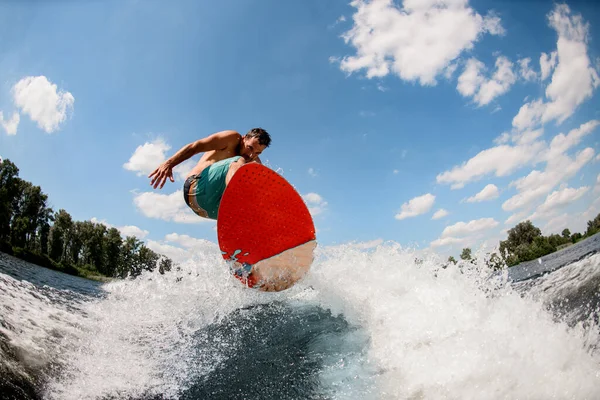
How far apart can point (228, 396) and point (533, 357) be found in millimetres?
2303

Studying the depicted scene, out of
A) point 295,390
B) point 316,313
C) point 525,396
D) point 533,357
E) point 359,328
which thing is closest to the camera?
point 525,396

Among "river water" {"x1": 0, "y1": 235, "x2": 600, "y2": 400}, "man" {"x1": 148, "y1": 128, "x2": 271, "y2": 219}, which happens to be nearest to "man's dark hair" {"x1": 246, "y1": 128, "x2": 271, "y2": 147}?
"man" {"x1": 148, "y1": 128, "x2": 271, "y2": 219}

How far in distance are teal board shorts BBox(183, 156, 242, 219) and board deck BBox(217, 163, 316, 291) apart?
376 mm

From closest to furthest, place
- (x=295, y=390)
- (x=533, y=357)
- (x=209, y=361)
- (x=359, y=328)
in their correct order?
(x=533, y=357), (x=295, y=390), (x=209, y=361), (x=359, y=328)

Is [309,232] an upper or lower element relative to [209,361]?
upper

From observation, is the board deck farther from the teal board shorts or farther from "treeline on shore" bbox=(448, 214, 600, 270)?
"treeline on shore" bbox=(448, 214, 600, 270)

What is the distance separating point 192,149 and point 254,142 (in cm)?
94

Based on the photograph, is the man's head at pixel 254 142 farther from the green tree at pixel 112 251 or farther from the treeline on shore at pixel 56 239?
the green tree at pixel 112 251

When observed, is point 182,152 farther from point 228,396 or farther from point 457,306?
point 457,306

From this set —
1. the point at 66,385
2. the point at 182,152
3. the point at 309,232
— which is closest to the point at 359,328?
the point at 309,232

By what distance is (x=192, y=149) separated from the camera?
4.72m

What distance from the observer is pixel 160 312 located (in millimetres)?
5453

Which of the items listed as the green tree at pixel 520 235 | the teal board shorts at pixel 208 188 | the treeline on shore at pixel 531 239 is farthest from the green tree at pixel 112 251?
the green tree at pixel 520 235

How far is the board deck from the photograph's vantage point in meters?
4.28
